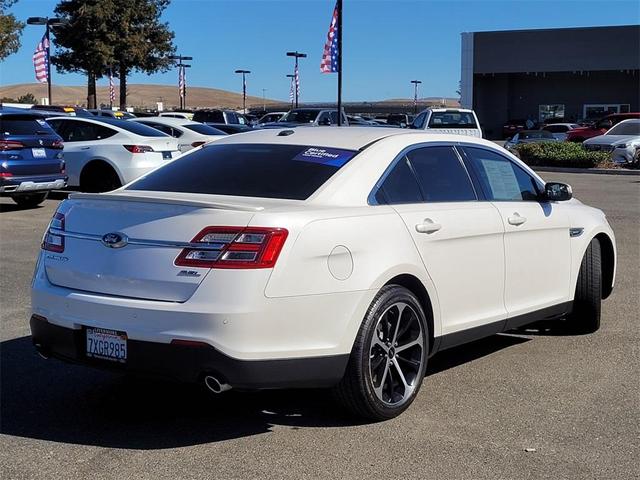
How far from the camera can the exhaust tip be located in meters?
3.95

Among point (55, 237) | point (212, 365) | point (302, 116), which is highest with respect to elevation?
point (302, 116)

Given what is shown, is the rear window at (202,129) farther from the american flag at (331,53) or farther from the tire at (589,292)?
the tire at (589,292)

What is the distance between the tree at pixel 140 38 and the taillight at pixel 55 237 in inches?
2039

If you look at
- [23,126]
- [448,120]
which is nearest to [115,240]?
[23,126]

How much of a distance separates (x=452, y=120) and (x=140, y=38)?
36326mm

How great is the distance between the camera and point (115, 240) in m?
4.21

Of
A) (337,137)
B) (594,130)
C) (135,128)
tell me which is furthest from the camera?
(594,130)

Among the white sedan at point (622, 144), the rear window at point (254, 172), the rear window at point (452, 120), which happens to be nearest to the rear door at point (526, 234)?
the rear window at point (254, 172)

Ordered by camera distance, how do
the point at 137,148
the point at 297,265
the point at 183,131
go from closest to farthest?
the point at 297,265
the point at 137,148
the point at 183,131

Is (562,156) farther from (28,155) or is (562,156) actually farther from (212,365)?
(212,365)

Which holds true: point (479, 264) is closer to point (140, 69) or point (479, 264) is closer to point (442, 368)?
point (442, 368)

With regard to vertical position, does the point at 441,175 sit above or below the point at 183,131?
below

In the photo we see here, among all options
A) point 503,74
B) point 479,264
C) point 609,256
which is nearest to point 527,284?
point 479,264

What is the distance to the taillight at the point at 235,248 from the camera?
3.95 m
